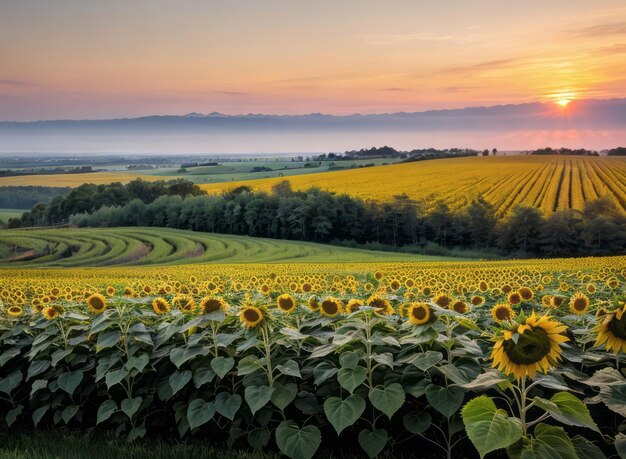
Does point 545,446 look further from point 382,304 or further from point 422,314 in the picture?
point 382,304

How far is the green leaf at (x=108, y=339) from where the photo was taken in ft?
13.1

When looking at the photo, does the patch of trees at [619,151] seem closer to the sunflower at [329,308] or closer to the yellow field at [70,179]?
the yellow field at [70,179]

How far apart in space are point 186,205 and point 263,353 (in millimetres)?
43188

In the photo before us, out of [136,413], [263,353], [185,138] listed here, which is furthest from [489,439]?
[185,138]

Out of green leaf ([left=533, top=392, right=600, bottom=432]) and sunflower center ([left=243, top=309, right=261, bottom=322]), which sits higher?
sunflower center ([left=243, top=309, right=261, bottom=322])

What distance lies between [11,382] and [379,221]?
3770cm

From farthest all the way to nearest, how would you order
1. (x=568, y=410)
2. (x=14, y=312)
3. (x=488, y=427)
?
1. (x=14, y=312)
2. (x=568, y=410)
3. (x=488, y=427)

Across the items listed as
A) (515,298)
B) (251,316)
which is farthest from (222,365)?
(515,298)

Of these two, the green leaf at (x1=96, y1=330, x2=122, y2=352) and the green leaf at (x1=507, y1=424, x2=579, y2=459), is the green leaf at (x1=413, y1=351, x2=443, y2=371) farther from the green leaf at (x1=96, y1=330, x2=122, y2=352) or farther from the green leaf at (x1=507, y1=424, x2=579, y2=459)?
the green leaf at (x1=96, y1=330, x2=122, y2=352)

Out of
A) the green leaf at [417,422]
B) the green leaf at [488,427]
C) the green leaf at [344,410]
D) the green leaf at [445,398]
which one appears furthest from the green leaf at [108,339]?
the green leaf at [488,427]

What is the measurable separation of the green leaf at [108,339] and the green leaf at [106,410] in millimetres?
Answer: 390

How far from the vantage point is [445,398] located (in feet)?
10.1

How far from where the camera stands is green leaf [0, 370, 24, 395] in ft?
14.5

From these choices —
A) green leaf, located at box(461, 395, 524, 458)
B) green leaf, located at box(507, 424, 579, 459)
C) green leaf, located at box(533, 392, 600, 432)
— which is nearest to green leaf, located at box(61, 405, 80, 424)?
green leaf, located at box(461, 395, 524, 458)
